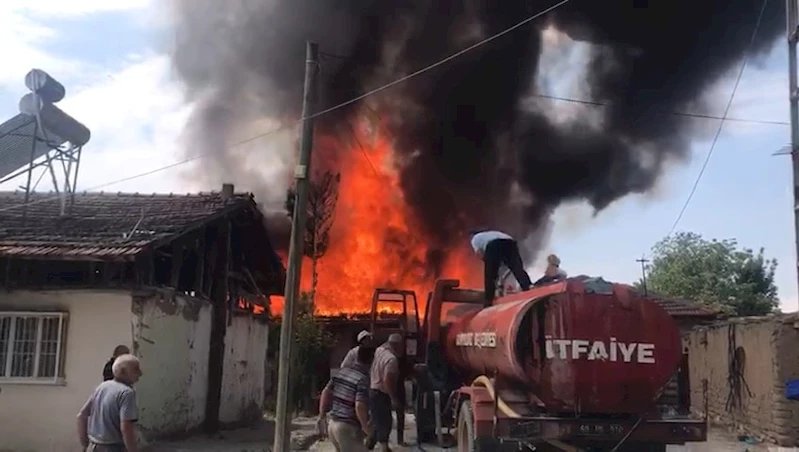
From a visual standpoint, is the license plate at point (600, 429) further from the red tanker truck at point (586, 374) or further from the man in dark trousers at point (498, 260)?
the man in dark trousers at point (498, 260)

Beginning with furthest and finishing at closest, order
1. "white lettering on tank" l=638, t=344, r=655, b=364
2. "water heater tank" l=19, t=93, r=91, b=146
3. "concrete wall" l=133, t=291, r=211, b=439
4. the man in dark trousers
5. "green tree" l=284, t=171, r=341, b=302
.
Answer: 1. "green tree" l=284, t=171, r=341, b=302
2. "water heater tank" l=19, t=93, r=91, b=146
3. "concrete wall" l=133, t=291, r=211, b=439
4. the man in dark trousers
5. "white lettering on tank" l=638, t=344, r=655, b=364

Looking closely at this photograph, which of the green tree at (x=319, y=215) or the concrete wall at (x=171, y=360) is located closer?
the concrete wall at (x=171, y=360)

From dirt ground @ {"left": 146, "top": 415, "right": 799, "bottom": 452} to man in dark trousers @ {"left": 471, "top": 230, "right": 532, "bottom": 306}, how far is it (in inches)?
104

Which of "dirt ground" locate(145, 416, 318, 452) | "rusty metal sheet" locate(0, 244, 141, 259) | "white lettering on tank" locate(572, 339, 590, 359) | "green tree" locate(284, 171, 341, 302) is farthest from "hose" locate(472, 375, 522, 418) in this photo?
"green tree" locate(284, 171, 341, 302)

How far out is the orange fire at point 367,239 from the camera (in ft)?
78.2

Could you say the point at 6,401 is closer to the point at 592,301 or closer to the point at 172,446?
the point at 172,446

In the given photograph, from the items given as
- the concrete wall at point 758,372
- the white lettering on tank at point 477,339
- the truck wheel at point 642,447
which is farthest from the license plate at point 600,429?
the concrete wall at point 758,372

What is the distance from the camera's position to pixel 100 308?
1224 cm

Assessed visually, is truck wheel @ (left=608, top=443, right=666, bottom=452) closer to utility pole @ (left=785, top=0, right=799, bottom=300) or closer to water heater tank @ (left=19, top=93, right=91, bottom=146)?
utility pole @ (left=785, top=0, right=799, bottom=300)

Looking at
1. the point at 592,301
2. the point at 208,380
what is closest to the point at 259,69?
the point at 208,380

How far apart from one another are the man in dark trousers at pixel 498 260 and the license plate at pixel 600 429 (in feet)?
12.5

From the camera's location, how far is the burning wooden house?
12.1 metres

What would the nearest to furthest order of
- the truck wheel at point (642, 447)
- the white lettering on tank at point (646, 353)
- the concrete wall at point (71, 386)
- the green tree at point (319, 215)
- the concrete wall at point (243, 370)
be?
1. the white lettering on tank at point (646, 353)
2. the truck wheel at point (642, 447)
3. the concrete wall at point (71, 386)
4. the concrete wall at point (243, 370)
5. the green tree at point (319, 215)

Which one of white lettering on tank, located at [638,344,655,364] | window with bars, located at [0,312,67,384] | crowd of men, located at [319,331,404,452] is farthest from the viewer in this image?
window with bars, located at [0,312,67,384]
